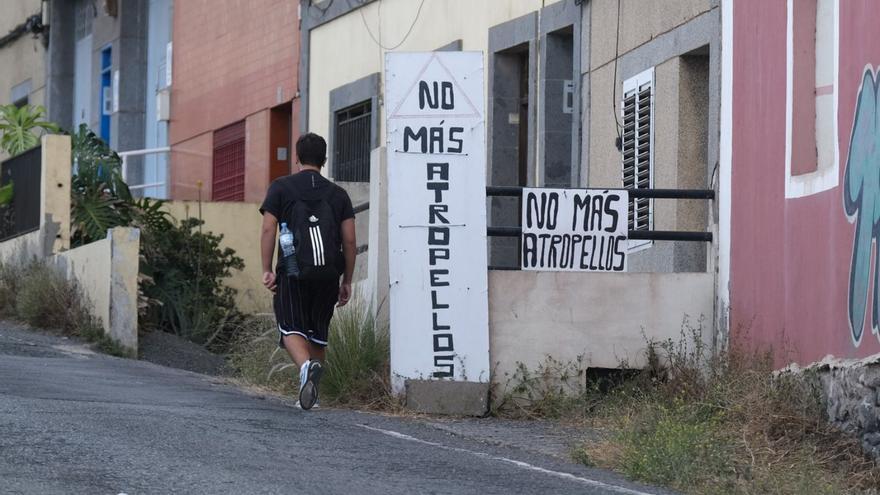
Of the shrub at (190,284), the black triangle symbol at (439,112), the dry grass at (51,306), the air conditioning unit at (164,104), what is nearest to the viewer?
the black triangle symbol at (439,112)

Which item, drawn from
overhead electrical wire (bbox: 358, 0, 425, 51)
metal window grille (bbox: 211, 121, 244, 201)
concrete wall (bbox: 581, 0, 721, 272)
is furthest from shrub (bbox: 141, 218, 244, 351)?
concrete wall (bbox: 581, 0, 721, 272)

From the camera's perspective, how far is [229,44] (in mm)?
24703

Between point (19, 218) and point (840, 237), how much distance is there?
1302 cm

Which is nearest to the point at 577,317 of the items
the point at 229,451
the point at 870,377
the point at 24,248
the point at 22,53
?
the point at 870,377

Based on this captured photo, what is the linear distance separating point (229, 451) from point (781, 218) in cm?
427

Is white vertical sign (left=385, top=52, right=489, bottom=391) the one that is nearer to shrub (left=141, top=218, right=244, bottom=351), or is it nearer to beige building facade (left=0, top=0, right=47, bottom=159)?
shrub (left=141, top=218, right=244, bottom=351)

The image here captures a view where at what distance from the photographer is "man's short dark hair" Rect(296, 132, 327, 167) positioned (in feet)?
39.6

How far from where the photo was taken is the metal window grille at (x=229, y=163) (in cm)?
2458

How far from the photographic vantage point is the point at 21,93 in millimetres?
34438

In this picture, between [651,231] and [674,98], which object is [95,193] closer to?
[674,98]

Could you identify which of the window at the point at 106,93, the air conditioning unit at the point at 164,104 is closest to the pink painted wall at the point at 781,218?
the air conditioning unit at the point at 164,104

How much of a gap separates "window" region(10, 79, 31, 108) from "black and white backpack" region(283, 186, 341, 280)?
23.1 m

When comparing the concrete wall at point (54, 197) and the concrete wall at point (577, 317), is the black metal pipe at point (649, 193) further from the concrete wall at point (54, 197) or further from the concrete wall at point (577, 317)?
the concrete wall at point (54, 197)

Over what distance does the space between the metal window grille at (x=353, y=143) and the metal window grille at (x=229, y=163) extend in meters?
3.18
